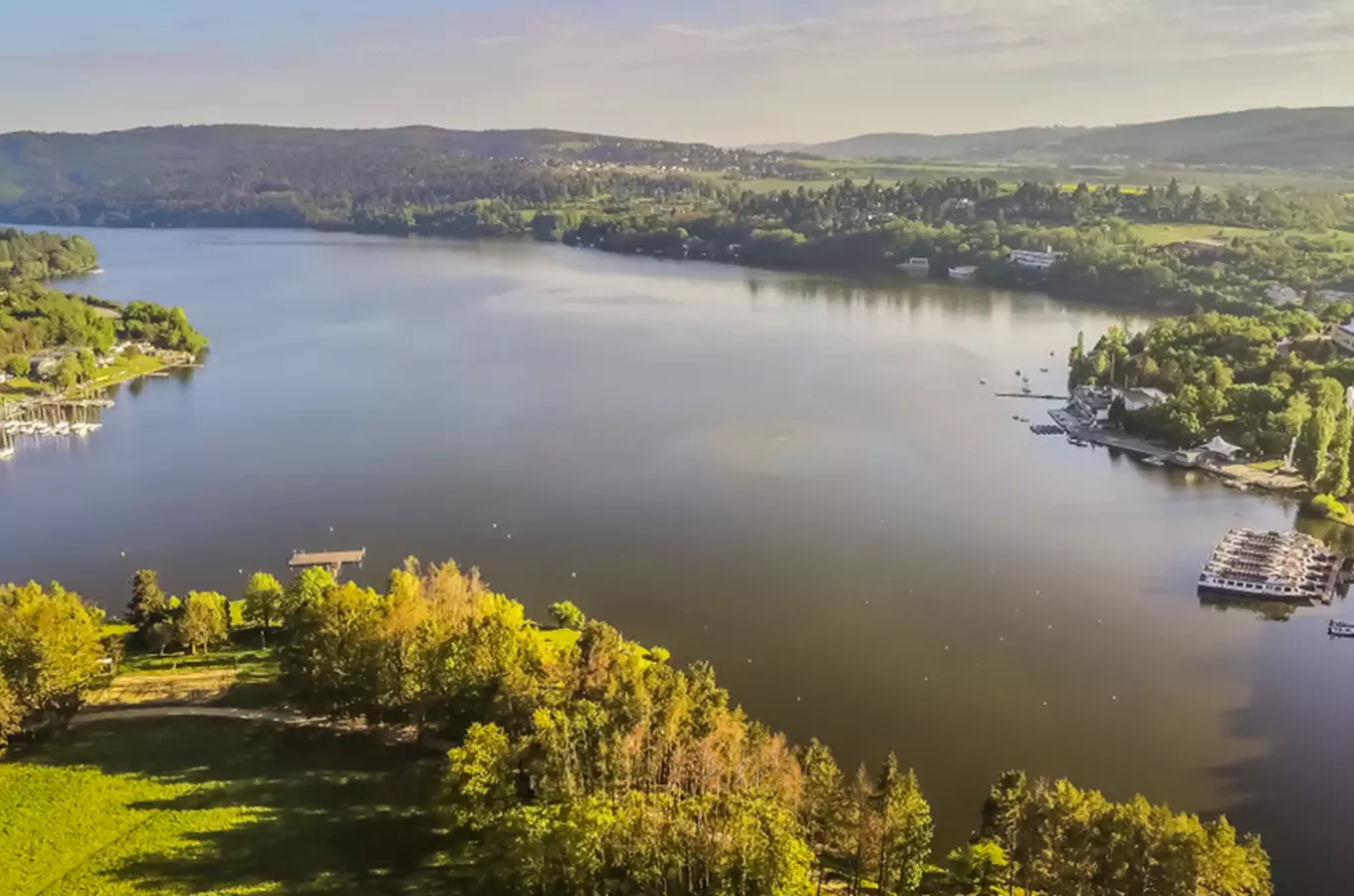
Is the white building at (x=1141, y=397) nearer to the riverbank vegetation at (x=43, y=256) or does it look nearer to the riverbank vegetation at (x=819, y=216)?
the riverbank vegetation at (x=819, y=216)

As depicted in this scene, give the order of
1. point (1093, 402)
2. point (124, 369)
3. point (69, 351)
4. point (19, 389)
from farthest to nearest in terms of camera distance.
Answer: point (124, 369), point (69, 351), point (19, 389), point (1093, 402)

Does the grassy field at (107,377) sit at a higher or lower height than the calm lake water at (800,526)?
higher

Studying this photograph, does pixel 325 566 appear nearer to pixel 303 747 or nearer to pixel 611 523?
pixel 611 523

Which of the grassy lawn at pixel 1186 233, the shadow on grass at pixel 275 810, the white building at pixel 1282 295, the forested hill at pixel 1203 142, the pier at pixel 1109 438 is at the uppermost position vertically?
the forested hill at pixel 1203 142

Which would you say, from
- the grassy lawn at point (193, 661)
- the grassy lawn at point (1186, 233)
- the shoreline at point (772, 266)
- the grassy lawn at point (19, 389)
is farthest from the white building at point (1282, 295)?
the grassy lawn at point (19, 389)

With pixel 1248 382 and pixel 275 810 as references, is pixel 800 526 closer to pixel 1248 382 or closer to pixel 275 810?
pixel 275 810

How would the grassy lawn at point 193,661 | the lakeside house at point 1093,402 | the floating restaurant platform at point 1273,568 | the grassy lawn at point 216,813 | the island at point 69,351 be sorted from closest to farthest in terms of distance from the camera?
1. the grassy lawn at point 216,813
2. the grassy lawn at point 193,661
3. the floating restaurant platform at point 1273,568
4. the lakeside house at point 1093,402
5. the island at point 69,351

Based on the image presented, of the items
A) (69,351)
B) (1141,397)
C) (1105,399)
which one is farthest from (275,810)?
(69,351)
